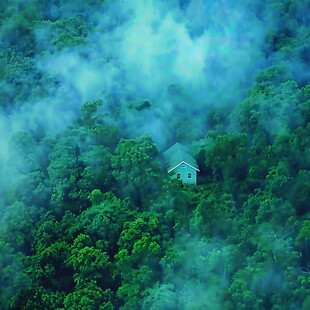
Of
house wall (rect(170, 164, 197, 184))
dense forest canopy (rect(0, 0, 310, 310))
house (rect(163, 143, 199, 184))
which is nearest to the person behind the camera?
dense forest canopy (rect(0, 0, 310, 310))

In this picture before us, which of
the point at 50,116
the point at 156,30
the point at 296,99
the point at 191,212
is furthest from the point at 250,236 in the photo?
the point at 156,30

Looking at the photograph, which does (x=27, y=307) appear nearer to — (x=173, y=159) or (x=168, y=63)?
(x=173, y=159)

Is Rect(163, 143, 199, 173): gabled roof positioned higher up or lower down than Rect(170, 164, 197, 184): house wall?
higher up

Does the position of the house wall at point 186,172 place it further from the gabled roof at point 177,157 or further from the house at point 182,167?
the gabled roof at point 177,157

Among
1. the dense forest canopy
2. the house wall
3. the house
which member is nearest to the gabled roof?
the house

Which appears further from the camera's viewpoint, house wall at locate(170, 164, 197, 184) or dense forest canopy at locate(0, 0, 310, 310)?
house wall at locate(170, 164, 197, 184)

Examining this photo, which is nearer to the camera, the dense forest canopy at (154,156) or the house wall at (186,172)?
the dense forest canopy at (154,156)

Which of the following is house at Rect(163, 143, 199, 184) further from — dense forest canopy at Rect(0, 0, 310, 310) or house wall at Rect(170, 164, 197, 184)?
dense forest canopy at Rect(0, 0, 310, 310)

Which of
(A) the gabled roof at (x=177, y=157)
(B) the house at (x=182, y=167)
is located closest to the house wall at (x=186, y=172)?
(B) the house at (x=182, y=167)
